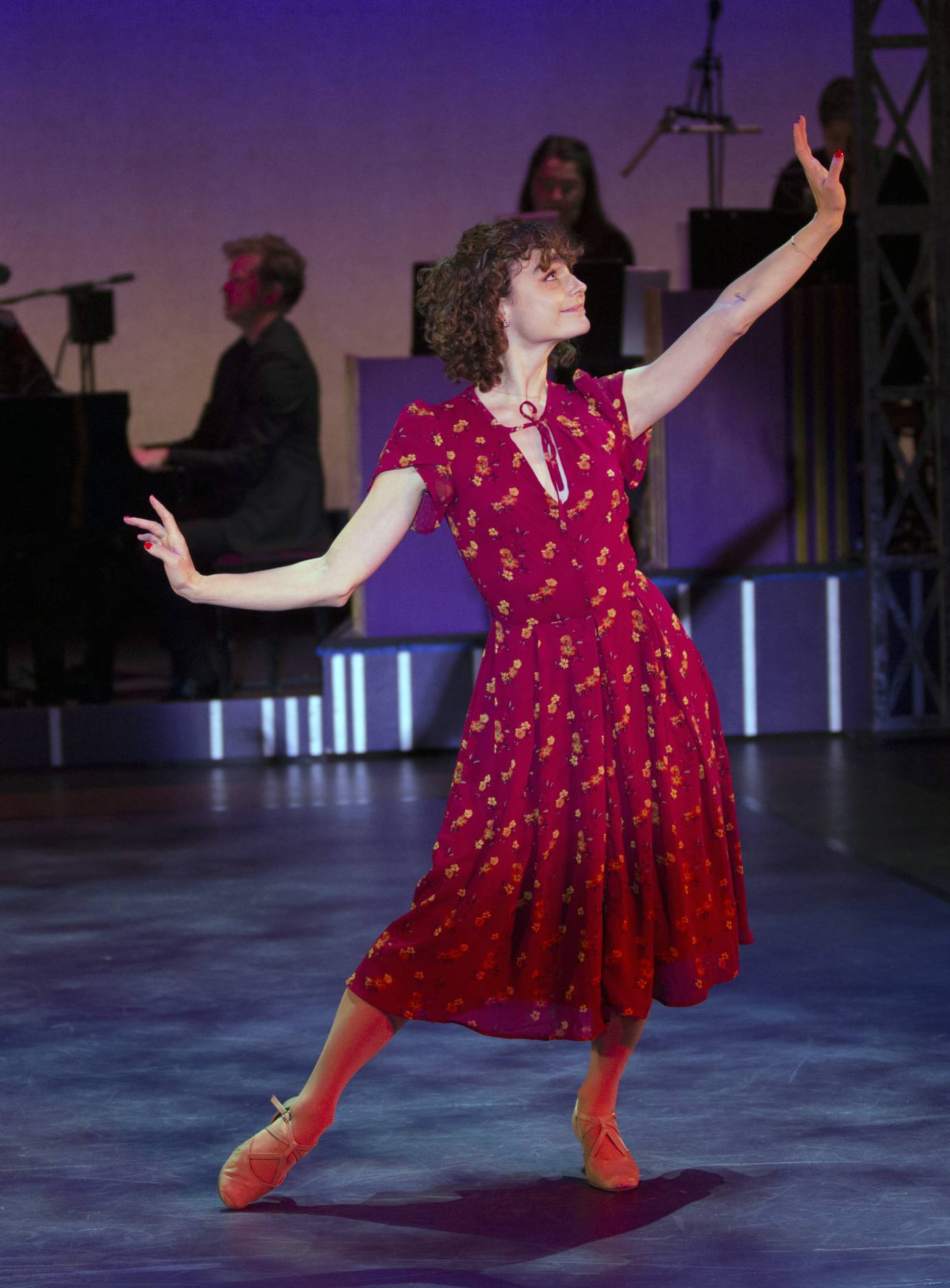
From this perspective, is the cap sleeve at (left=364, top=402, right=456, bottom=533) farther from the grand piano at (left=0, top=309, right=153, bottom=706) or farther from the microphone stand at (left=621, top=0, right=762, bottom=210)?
the microphone stand at (left=621, top=0, right=762, bottom=210)

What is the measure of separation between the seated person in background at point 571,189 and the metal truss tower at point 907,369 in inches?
56.1

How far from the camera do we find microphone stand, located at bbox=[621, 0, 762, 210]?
8492 mm

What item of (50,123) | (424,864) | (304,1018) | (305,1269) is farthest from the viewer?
(50,123)

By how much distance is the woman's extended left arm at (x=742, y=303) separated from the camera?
2.35m

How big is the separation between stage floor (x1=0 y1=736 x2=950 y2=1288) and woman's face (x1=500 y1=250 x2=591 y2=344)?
1.19 m

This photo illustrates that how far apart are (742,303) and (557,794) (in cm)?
72

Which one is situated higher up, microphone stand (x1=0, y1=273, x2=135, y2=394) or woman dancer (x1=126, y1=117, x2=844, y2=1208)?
microphone stand (x1=0, y1=273, x2=135, y2=394)

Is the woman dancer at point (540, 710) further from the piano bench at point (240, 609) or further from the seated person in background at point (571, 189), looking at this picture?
the seated person in background at point (571, 189)

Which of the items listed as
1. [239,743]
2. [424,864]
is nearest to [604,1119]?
[424,864]

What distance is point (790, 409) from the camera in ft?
23.0

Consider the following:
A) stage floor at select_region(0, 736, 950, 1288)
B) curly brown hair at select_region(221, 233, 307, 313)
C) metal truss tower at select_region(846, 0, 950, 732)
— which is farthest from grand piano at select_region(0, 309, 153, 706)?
metal truss tower at select_region(846, 0, 950, 732)

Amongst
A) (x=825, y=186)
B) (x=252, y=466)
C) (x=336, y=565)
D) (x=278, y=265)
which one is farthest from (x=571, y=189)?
(x=336, y=565)

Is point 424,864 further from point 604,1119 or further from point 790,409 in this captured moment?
point 790,409

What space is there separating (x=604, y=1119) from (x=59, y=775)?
187 inches
